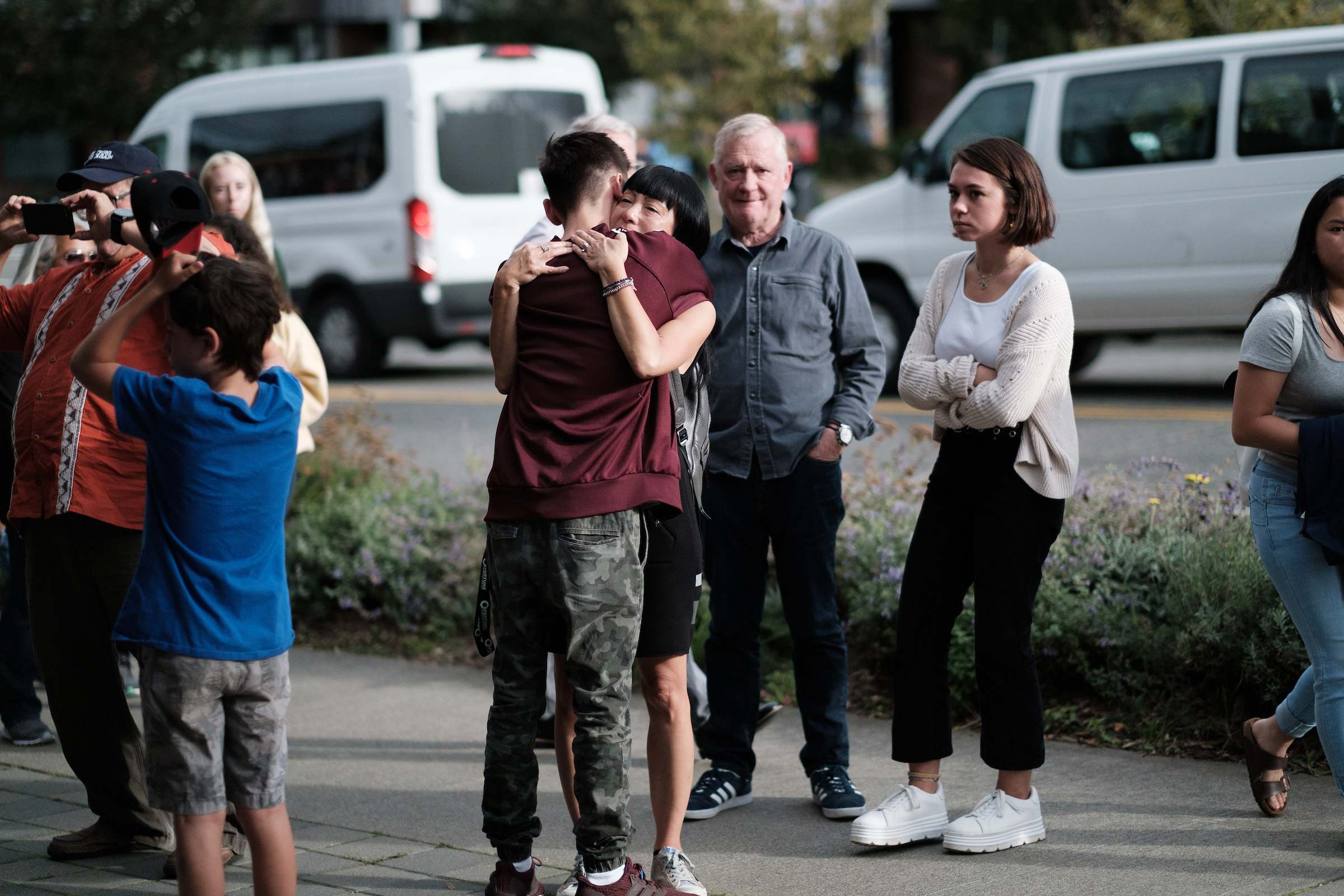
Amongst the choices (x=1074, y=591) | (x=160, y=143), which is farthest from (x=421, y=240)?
(x=1074, y=591)

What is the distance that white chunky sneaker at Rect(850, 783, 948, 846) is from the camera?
4.09m

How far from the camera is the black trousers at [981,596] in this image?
4.04 metres

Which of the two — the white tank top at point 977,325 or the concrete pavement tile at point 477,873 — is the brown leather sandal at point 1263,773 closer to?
the white tank top at point 977,325

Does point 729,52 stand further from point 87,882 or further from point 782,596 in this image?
point 87,882

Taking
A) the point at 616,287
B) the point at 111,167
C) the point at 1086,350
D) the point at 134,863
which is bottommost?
the point at 1086,350

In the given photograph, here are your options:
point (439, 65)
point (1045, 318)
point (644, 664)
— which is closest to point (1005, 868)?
point (644, 664)

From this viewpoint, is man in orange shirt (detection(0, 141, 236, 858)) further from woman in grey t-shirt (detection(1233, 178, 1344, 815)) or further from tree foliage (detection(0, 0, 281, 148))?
tree foliage (detection(0, 0, 281, 148))

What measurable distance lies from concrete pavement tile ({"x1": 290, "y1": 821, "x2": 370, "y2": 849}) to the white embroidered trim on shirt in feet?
3.79

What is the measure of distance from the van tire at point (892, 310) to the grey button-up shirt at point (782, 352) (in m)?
7.46

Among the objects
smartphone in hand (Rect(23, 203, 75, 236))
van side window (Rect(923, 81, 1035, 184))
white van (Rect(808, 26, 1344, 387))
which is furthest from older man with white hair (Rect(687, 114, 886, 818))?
van side window (Rect(923, 81, 1035, 184))

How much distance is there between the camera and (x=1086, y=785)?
4.60 metres

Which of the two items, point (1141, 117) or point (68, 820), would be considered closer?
point (68, 820)

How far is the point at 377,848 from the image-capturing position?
4.26m

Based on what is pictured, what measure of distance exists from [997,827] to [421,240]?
1147 centimetres
